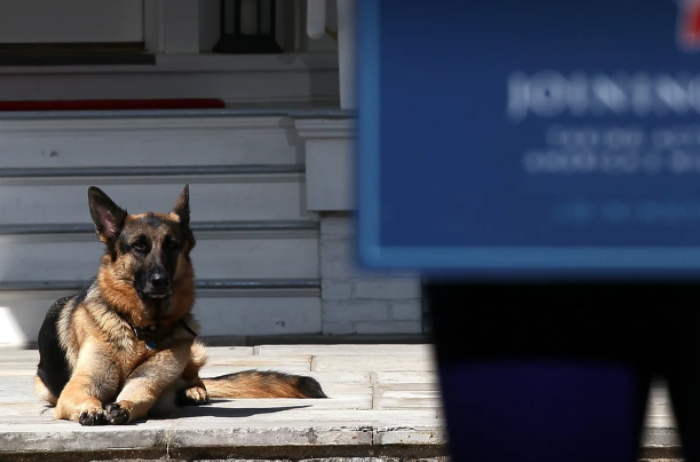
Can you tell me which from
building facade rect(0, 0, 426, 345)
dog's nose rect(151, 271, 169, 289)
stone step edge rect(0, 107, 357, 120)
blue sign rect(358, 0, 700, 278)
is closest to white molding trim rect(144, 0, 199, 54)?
building facade rect(0, 0, 426, 345)

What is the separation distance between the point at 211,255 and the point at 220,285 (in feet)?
0.90

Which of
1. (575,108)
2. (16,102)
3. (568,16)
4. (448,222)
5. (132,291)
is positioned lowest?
(132,291)

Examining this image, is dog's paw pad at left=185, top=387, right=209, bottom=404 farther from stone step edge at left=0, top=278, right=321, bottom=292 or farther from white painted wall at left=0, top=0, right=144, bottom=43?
white painted wall at left=0, top=0, right=144, bottom=43

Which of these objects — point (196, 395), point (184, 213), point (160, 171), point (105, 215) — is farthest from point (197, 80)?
point (196, 395)

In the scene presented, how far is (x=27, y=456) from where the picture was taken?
443cm

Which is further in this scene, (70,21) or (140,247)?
(70,21)

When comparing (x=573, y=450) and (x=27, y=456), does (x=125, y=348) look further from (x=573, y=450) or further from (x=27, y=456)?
(x=573, y=450)

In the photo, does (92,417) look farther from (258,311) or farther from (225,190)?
(225,190)

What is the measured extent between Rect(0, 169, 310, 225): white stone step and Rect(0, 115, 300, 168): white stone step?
118 mm

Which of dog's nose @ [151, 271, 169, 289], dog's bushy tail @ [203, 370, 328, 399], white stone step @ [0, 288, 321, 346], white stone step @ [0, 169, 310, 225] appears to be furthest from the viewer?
white stone step @ [0, 169, 310, 225]

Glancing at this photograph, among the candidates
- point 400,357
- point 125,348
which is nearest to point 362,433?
point 125,348

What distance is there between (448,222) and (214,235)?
7262mm

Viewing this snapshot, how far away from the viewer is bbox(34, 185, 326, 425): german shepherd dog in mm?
5070

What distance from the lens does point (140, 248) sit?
5.26 meters
